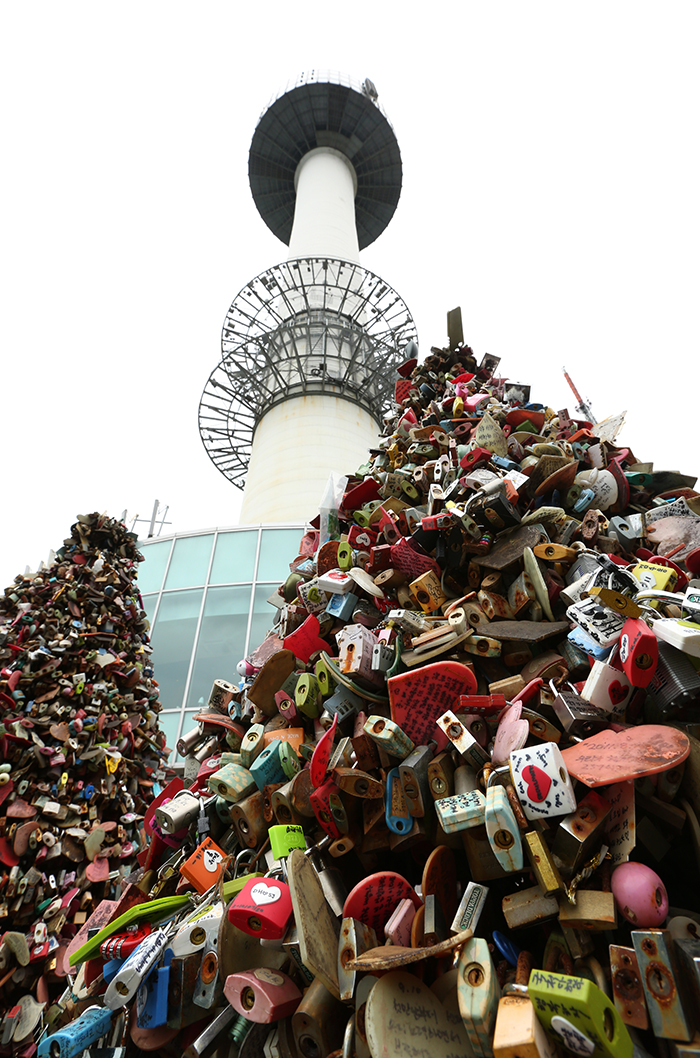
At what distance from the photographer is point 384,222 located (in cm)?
4044

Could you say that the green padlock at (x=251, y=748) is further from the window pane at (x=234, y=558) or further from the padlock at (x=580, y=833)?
the window pane at (x=234, y=558)

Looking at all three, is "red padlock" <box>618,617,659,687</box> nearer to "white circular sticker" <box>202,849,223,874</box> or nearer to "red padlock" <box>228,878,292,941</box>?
"red padlock" <box>228,878,292,941</box>

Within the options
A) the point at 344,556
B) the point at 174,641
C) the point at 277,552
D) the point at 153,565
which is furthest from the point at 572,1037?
the point at 153,565

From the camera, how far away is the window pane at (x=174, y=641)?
11695mm

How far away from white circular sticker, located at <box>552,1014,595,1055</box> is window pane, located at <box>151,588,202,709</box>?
1133 centimetres

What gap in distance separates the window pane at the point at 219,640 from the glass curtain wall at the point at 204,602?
2 centimetres

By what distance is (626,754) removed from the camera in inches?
52.6

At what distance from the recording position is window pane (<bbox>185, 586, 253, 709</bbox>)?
11586mm

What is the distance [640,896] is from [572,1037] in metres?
0.30

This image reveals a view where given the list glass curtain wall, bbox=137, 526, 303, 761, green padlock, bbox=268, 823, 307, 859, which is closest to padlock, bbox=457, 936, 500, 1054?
green padlock, bbox=268, 823, 307, 859

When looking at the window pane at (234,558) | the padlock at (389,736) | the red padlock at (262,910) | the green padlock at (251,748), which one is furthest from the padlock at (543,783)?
the window pane at (234,558)

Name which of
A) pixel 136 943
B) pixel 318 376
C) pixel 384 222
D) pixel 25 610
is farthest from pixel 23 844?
pixel 384 222

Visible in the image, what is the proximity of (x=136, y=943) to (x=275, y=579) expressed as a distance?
11.3m

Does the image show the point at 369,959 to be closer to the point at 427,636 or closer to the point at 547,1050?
the point at 547,1050
